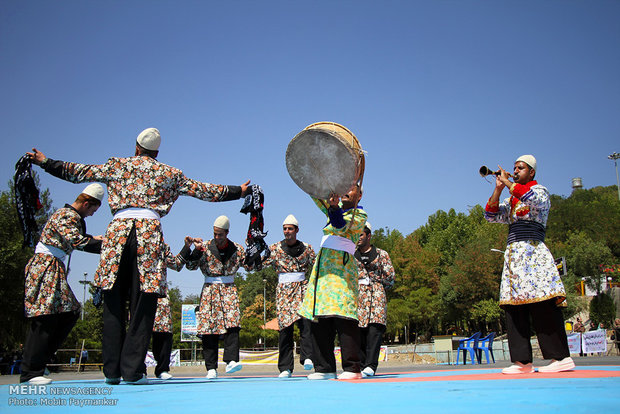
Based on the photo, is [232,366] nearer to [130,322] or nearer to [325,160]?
[130,322]

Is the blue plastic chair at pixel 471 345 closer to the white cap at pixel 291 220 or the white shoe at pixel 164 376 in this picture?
the white cap at pixel 291 220

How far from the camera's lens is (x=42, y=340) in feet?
17.5

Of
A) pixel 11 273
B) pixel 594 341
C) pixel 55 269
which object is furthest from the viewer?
pixel 11 273

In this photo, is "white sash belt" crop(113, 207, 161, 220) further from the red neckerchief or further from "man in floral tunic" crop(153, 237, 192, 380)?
the red neckerchief

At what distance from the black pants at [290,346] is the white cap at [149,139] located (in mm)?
3564

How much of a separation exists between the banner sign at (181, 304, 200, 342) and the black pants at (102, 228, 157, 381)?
77.3 feet

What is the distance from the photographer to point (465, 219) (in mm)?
61625

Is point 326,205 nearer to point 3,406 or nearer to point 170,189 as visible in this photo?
point 170,189

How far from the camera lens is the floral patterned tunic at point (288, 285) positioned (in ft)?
25.7

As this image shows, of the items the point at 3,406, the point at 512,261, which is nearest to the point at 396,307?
the point at 512,261

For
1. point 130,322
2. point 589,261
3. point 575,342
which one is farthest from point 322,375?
point 589,261

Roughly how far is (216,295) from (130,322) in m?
3.05

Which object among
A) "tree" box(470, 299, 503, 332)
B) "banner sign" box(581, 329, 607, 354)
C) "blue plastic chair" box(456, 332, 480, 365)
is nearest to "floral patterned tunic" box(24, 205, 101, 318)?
"blue plastic chair" box(456, 332, 480, 365)

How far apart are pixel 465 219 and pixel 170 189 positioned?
60.0 m
